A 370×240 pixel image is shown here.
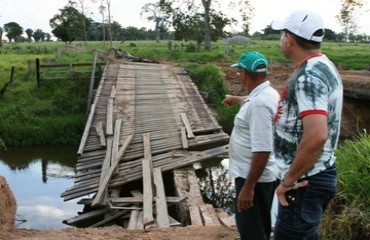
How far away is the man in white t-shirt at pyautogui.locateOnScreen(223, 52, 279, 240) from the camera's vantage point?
2.78 meters

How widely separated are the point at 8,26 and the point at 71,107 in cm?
4483

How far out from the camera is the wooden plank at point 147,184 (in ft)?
22.5

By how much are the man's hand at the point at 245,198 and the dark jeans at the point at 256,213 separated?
0.36 ft

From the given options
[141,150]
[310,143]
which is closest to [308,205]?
[310,143]

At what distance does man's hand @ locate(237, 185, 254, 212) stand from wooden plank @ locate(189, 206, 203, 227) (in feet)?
11.9

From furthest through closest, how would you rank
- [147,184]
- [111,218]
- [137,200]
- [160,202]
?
[147,184], [137,200], [111,218], [160,202]

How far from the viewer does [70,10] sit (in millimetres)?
40344

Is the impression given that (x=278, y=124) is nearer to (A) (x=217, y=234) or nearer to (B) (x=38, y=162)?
(A) (x=217, y=234)

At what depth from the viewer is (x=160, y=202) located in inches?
289

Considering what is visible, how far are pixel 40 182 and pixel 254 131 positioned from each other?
32.8 feet

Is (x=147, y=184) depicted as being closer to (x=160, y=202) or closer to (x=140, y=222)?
(x=160, y=202)

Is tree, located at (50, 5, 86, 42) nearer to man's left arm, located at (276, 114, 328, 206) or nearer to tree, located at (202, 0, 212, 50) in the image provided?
tree, located at (202, 0, 212, 50)

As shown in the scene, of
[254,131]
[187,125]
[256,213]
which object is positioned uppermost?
[254,131]

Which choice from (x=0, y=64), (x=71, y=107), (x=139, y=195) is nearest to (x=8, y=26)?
(x=0, y=64)
